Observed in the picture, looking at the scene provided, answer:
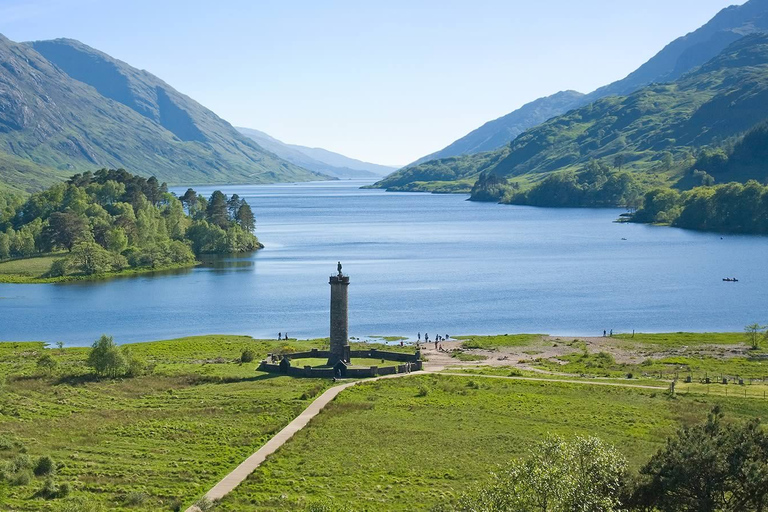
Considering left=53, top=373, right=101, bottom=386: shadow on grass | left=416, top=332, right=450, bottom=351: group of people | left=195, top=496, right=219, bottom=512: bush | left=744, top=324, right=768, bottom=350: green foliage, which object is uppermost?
left=744, top=324, right=768, bottom=350: green foliage

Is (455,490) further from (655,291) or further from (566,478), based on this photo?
(655,291)

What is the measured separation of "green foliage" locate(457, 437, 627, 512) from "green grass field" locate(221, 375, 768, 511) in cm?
940

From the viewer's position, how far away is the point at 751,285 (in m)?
159

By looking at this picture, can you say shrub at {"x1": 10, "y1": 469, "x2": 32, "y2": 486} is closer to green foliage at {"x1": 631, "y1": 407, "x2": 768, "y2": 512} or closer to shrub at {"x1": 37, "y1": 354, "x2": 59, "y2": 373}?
green foliage at {"x1": 631, "y1": 407, "x2": 768, "y2": 512}

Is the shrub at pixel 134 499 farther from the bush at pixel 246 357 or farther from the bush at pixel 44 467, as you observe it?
the bush at pixel 246 357

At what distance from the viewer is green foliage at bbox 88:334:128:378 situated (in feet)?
275

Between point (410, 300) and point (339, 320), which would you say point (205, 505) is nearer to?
point (339, 320)

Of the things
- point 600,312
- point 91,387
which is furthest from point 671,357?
point 91,387

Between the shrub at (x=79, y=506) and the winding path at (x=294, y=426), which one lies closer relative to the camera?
the shrub at (x=79, y=506)

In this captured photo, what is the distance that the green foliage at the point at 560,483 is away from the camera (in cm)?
3806

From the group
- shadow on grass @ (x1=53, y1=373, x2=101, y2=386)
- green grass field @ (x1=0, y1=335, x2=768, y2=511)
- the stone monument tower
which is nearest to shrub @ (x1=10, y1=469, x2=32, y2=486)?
green grass field @ (x1=0, y1=335, x2=768, y2=511)

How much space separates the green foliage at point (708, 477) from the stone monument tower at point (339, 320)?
154 feet

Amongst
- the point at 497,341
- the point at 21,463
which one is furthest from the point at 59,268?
the point at 21,463

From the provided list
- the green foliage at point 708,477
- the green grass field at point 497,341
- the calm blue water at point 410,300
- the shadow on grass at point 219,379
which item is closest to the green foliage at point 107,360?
the shadow on grass at point 219,379
